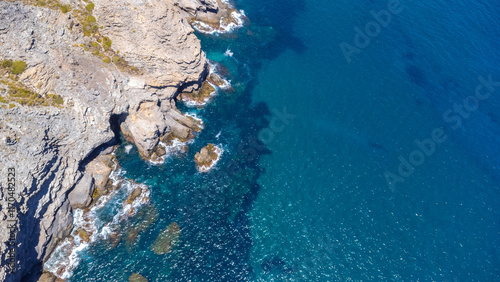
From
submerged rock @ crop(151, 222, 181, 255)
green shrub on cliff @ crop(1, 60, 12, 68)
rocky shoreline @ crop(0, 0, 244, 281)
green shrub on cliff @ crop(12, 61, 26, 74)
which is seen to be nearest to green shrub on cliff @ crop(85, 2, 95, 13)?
rocky shoreline @ crop(0, 0, 244, 281)

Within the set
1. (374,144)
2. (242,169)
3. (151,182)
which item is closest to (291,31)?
(374,144)

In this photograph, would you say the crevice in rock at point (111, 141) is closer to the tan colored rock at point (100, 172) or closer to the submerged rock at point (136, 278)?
the tan colored rock at point (100, 172)

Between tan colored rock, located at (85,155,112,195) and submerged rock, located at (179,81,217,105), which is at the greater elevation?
submerged rock, located at (179,81,217,105)

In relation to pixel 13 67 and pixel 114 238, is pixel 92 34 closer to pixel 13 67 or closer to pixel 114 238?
pixel 13 67

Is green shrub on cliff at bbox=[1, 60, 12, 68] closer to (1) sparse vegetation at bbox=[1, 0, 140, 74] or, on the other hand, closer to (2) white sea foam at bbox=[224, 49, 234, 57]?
(1) sparse vegetation at bbox=[1, 0, 140, 74]

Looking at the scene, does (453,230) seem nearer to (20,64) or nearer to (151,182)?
(151,182)

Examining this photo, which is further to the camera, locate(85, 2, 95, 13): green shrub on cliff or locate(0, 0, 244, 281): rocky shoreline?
locate(85, 2, 95, 13): green shrub on cliff

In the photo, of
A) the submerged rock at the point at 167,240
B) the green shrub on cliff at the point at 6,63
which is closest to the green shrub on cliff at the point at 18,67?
the green shrub on cliff at the point at 6,63
